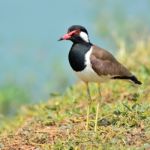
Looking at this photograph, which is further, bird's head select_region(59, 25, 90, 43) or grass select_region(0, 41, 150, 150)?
bird's head select_region(59, 25, 90, 43)

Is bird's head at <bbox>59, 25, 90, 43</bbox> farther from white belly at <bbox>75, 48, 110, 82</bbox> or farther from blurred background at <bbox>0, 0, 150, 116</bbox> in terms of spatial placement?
blurred background at <bbox>0, 0, 150, 116</bbox>

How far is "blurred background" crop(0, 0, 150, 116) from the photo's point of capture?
14.5 metres

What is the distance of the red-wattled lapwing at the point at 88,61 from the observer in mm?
8016

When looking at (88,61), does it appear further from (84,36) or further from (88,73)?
(84,36)

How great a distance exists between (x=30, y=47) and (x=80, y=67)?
12273mm

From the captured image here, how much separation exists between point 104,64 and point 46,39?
14.7 metres

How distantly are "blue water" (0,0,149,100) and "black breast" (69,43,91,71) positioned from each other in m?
6.39

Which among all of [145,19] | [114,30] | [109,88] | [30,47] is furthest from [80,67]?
[30,47]

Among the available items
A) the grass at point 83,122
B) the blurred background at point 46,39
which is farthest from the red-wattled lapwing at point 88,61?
the blurred background at point 46,39

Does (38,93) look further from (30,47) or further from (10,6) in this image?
(10,6)

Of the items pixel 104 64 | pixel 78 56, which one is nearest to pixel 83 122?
pixel 104 64

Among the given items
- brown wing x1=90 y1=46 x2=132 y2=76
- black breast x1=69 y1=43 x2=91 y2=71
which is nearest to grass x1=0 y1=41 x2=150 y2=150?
brown wing x1=90 y1=46 x2=132 y2=76

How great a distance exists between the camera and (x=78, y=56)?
26.4 ft

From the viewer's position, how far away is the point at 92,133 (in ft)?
25.7
